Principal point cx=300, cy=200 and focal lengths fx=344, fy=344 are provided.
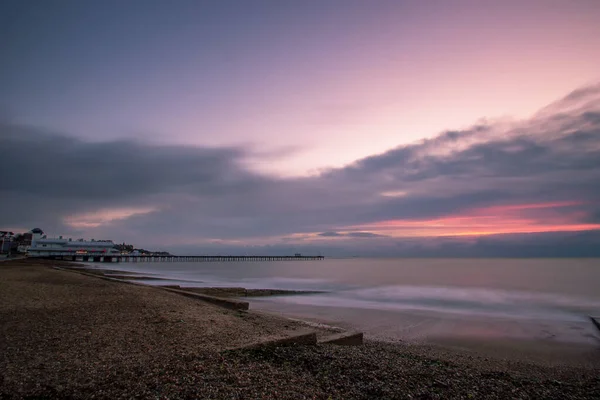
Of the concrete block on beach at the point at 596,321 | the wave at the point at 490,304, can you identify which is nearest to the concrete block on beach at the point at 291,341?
the wave at the point at 490,304

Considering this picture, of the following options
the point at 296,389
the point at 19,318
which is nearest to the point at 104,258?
the point at 19,318

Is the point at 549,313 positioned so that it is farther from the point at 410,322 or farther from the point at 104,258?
the point at 104,258

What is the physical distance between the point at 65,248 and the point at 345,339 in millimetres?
134931

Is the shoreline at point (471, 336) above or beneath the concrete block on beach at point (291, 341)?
beneath

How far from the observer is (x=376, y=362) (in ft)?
22.8

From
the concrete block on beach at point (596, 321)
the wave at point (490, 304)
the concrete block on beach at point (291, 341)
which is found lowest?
the wave at point (490, 304)

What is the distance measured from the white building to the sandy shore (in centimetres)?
11612

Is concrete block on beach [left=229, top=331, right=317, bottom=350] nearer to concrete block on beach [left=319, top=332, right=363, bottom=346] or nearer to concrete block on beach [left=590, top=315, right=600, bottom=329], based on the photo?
concrete block on beach [left=319, top=332, right=363, bottom=346]

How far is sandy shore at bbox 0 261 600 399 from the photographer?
4.92 meters

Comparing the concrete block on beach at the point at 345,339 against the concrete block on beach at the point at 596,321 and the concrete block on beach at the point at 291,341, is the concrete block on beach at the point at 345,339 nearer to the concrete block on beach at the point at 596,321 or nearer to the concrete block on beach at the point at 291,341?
the concrete block on beach at the point at 291,341

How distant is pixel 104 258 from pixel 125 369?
126 meters

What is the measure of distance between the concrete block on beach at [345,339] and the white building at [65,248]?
389 feet

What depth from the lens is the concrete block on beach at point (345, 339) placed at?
850 cm

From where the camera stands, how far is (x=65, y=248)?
11638 cm
